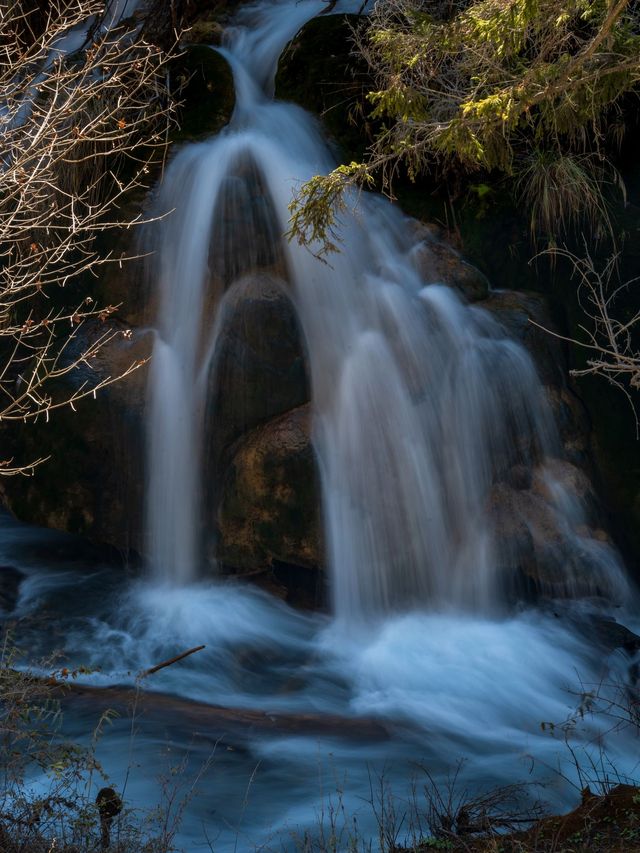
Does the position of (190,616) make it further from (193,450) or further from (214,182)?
(214,182)

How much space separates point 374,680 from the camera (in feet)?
19.7

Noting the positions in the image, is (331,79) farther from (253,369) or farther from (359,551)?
(359,551)

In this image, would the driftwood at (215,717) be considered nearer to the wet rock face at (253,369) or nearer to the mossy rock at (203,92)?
the wet rock face at (253,369)

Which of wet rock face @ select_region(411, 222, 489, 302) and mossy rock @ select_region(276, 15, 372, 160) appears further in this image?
mossy rock @ select_region(276, 15, 372, 160)

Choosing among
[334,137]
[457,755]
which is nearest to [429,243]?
[334,137]

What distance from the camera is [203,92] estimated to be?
348 inches

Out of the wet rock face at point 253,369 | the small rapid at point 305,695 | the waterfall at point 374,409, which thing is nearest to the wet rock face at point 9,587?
the small rapid at point 305,695

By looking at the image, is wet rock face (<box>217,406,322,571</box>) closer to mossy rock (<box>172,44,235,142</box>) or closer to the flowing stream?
the flowing stream

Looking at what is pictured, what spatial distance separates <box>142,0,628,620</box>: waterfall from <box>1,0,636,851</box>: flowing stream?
2 centimetres

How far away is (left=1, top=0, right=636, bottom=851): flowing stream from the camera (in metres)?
5.37

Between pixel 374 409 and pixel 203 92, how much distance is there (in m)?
3.81

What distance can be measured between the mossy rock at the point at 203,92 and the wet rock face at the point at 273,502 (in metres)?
3.15

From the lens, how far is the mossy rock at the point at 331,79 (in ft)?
28.6

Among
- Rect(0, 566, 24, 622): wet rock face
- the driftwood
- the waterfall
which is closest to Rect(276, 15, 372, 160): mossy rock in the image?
the waterfall
